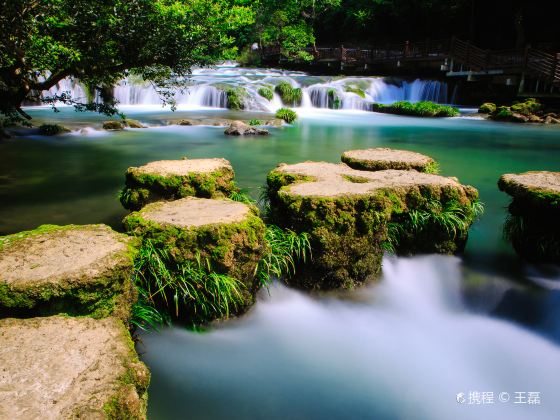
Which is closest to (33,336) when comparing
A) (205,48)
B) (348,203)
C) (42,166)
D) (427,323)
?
(348,203)

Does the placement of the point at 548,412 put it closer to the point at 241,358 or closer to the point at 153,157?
the point at 241,358

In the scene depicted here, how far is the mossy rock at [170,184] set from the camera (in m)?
4.70

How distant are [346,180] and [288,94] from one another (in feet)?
69.7

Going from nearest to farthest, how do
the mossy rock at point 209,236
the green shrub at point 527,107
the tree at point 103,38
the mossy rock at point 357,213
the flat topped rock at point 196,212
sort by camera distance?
the mossy rock at point 209,236, the flat topped rock at point 196,212, the mossy rock at point 357,213, the tree at point 103,38, the green shrub at point 527,107

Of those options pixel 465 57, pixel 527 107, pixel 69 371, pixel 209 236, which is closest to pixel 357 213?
pixel 209 236

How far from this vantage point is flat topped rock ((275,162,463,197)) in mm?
4180

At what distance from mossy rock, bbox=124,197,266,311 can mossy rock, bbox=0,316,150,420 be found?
3.72 feet

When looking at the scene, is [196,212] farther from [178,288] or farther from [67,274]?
[67,274]

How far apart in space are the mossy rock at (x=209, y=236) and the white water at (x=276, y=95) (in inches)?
654

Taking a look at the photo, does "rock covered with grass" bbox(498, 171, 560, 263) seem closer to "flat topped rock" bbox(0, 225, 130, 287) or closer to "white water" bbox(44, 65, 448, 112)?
"flat topped rock" bbox(0, 225, 130, 287)

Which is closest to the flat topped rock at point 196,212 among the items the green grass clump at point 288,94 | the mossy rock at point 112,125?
the mossy rock at point 112,125

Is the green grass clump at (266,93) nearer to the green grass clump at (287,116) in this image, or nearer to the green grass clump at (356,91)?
the green grass clump at (356,91)

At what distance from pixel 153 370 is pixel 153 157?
Result: 28.5 ft

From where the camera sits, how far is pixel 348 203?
3.94 meters
